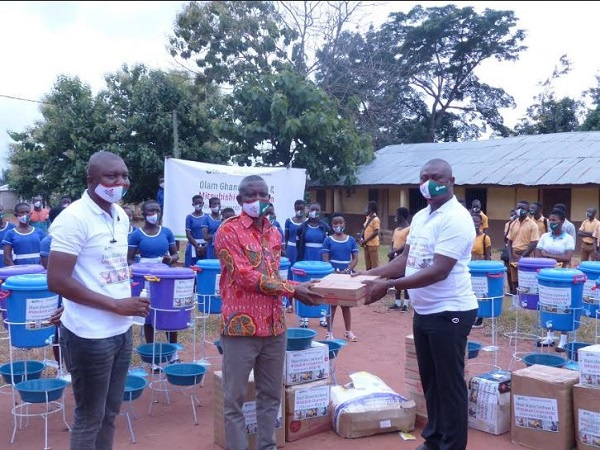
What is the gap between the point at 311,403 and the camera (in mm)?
4496

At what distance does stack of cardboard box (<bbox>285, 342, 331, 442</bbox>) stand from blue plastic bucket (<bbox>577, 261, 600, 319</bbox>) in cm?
304

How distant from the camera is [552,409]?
→ 421 cm

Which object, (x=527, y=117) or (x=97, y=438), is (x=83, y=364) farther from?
(x=527, y=117)

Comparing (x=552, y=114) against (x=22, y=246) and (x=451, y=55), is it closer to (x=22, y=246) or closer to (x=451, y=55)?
(x=451, y=55)

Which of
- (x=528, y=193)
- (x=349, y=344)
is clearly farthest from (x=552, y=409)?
(x=528, y=193)

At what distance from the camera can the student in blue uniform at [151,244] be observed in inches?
245

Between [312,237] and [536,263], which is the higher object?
[312,237]

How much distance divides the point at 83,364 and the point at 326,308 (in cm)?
417

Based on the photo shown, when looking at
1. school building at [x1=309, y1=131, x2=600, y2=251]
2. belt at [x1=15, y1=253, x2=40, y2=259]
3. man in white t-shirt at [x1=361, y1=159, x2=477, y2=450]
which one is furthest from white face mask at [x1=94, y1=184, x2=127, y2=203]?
school building at [x1=309, y1=131, x2=600, y2=251]

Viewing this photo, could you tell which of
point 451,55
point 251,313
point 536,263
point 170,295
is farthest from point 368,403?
point 451,55

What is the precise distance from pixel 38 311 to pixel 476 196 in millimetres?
17868

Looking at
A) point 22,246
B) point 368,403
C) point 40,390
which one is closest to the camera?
point 40,390

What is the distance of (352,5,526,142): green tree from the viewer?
3098 centimetres

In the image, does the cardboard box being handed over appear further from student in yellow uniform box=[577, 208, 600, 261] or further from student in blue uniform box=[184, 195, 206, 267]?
student in yellow uniform box=[577, 208, 600, 261]
